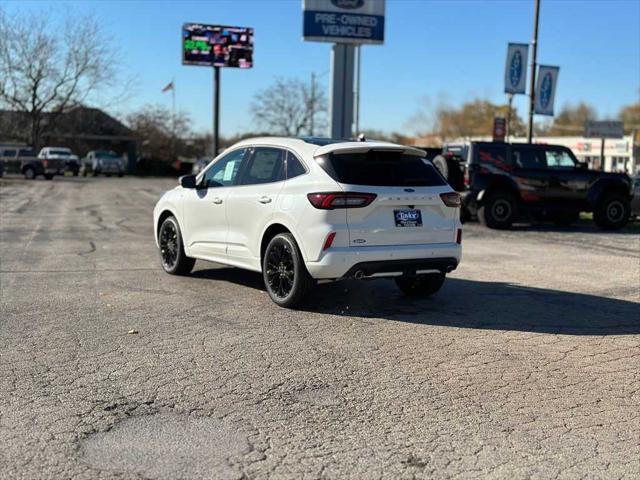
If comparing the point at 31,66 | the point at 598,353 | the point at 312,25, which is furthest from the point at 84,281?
the point at 31,66

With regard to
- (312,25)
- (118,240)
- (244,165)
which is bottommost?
(118,240)

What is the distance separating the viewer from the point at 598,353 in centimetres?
557

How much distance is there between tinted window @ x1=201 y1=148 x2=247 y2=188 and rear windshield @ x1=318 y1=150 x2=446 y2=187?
1.60 metres

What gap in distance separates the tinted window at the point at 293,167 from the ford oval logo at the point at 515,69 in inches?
665

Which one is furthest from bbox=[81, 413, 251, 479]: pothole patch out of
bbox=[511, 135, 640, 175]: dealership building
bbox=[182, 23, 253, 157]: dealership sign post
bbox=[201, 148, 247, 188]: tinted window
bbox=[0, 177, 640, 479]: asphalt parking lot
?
bbox=[511, 135, 640, 175]: dealership building

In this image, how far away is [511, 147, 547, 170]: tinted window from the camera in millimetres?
16469

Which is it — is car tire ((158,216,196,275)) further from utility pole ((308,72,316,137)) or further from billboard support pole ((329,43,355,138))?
utility pole ((308,72,316,137))

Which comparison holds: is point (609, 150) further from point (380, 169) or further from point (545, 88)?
point (380, 169)

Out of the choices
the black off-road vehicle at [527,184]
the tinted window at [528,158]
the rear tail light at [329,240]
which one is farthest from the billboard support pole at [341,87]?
the rear tail light at [329,240]

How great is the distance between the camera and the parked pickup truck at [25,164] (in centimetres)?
4341

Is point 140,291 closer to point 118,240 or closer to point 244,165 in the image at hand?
point 244,165

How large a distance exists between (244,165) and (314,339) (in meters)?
2.76

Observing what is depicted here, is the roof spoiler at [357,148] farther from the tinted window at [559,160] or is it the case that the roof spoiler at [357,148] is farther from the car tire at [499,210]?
the tinted window at [559,160]

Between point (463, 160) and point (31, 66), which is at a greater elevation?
point (31, 66)
